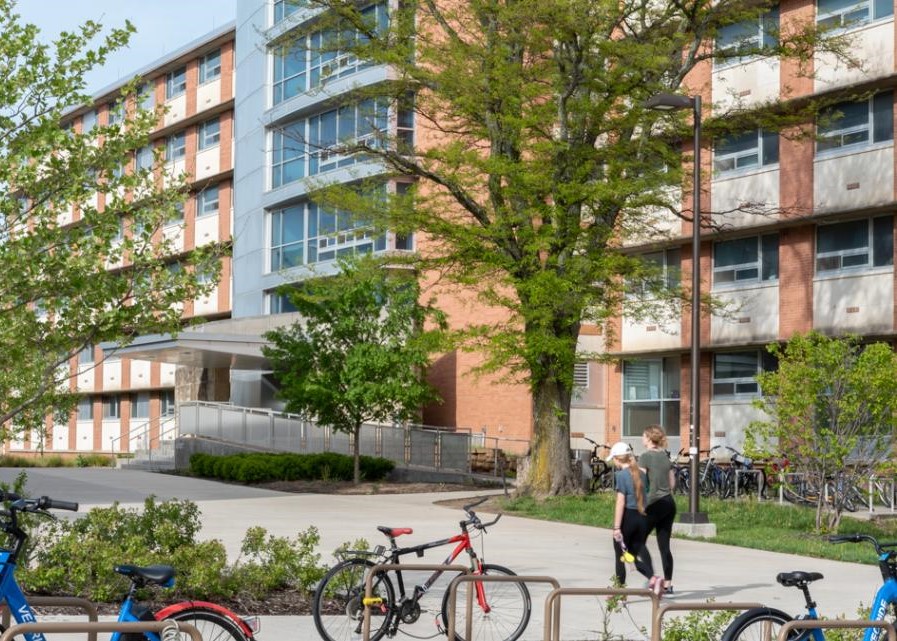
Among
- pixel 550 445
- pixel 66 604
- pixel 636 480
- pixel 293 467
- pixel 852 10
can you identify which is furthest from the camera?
pixel 293 467

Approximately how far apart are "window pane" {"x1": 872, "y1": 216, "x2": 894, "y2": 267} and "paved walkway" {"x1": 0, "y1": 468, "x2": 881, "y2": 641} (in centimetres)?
1096

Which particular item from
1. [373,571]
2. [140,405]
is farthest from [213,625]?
[140,405]

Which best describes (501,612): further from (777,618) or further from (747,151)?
(747,151)

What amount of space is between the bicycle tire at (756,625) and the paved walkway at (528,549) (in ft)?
9.74

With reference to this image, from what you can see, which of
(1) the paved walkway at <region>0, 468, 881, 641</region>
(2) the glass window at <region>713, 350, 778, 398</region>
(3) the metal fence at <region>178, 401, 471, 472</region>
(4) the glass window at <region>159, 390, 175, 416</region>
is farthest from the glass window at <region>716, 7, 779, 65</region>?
(4) the glass window at <region>159, 390, 175, 416</region>

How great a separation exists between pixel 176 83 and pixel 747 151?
33.5 m

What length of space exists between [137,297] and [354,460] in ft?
70.3

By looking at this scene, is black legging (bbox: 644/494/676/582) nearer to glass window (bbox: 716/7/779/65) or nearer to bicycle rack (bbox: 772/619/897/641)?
bicycle rack (bbox: 772/619/897/641)

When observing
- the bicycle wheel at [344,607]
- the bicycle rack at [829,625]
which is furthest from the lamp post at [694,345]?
the bicycle rack at [829,625]

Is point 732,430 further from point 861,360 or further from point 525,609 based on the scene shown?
point 525,609

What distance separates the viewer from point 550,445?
29266mm

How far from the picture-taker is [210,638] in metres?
7.31

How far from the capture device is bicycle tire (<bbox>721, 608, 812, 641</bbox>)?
8289 mm

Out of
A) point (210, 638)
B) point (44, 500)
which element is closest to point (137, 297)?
point (44, 500)
